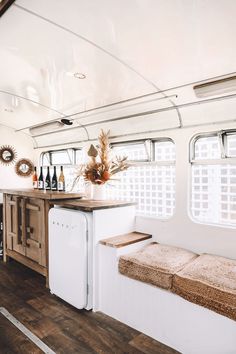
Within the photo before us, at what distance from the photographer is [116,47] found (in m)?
1.90

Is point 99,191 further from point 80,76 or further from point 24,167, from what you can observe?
point 24,167

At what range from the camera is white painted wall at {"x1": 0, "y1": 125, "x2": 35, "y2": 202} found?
5227mm

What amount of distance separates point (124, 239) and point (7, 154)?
3.63 meters

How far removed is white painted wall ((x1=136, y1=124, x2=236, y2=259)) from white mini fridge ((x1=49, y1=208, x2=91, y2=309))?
94 cm

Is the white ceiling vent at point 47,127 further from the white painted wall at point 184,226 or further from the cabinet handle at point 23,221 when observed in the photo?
the white painted wall at point 184,226

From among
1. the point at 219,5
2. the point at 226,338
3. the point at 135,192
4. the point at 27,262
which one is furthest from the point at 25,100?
the point at 226,338

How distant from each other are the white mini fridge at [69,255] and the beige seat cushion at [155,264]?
1.52ft

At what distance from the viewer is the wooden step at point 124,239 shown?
2.63 m

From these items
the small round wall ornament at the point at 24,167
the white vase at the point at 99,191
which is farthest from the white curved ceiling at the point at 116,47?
the small round wall ornament at the point at 24,167

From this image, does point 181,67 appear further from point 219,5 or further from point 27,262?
point 27,262

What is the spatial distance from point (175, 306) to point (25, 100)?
9.96ft

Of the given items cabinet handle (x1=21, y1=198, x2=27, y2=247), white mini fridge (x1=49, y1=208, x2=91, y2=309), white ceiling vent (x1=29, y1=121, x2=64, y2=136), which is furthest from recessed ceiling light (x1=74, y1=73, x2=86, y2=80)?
cabinet handle (x1=21, y1=198, x2=27, y2=247)

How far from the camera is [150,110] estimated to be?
307cm

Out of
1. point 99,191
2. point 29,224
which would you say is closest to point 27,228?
point 29,224
